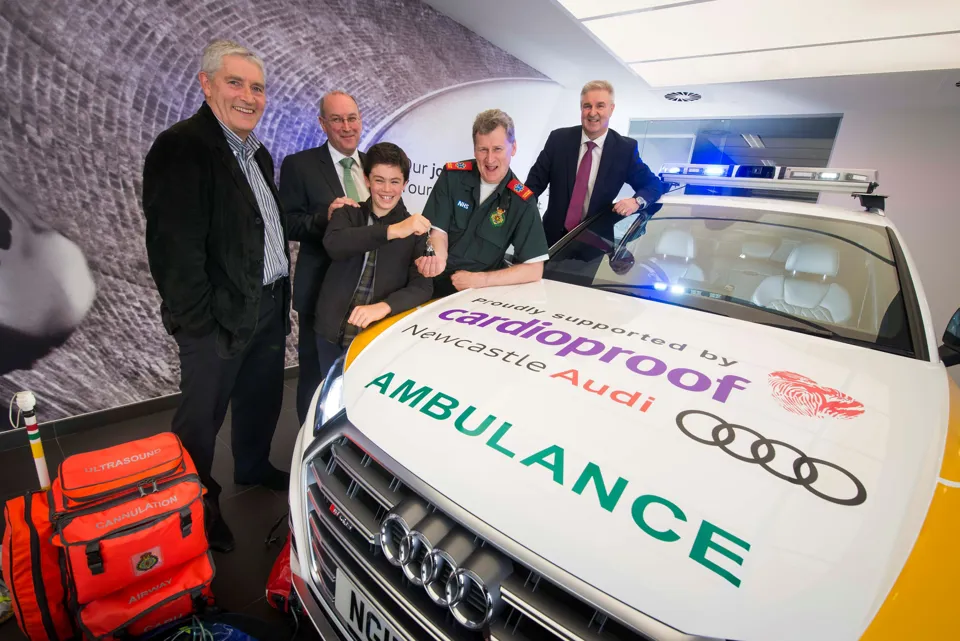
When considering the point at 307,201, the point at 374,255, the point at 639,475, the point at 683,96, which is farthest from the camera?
the point at 683,96

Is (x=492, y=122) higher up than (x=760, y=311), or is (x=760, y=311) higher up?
(x=492, y=122)

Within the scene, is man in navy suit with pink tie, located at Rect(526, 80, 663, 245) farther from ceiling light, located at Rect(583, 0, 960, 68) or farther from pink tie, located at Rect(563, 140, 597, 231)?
ceiling light, located at Rect(583, 0, 960, 68)

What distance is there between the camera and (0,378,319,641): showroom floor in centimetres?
147

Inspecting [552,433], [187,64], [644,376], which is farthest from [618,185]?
[187,64]

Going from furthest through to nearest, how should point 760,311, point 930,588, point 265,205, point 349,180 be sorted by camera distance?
point 349,180 → point 265,205 → point 760,311 → point 930,588

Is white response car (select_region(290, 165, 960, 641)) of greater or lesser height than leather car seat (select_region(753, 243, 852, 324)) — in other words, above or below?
Answer: below

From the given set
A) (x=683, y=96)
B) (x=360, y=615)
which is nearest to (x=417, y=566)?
(x=360, y=615)

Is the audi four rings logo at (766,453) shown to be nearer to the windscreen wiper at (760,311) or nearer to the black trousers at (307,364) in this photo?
the windscreen wiper at (760,311)

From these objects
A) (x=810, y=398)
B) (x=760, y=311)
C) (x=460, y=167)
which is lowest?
(x=810, y=398)

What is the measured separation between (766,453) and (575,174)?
1977mm

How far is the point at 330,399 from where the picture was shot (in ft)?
3.82

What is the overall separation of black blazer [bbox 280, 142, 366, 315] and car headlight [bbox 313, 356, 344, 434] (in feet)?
2.64

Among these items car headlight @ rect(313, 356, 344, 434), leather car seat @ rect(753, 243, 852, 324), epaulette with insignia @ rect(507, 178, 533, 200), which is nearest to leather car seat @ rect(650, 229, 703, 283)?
leather car seat @ rect(753, 243, 852, 324)

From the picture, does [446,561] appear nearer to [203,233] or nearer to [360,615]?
[360,615]
